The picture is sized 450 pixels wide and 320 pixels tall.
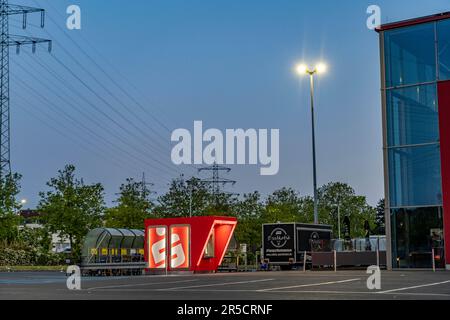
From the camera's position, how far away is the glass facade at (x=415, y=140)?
33.4 meters

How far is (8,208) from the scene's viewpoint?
64.9 m

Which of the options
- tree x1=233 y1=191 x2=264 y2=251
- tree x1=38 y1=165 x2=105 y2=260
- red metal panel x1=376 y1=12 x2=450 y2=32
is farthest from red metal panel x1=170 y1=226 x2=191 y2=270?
tree x1=233 y1=191 x2=264 y2=251

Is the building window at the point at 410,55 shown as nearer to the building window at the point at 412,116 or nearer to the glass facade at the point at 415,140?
the glass facade at the point at 415,140

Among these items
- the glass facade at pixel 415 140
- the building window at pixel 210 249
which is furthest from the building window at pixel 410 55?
the building window at pixel 210 249

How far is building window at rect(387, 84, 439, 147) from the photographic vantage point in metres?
34.0

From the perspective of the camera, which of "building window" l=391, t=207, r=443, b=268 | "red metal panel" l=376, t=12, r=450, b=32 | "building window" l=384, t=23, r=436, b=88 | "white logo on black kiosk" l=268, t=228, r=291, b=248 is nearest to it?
"building window" l=391, t=207, r=443, b=268

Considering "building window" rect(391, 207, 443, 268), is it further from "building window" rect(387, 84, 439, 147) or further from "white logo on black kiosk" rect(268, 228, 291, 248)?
"white logo on black kiosk" rect(268, 228, 291, 248)

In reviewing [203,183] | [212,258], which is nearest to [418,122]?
[212,258]

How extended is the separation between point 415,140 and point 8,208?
43208mm

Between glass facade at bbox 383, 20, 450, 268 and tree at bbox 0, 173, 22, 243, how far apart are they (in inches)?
1613

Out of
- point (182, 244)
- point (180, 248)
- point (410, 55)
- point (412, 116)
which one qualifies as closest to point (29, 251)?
point (180, 248)

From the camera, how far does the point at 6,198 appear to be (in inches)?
2564
